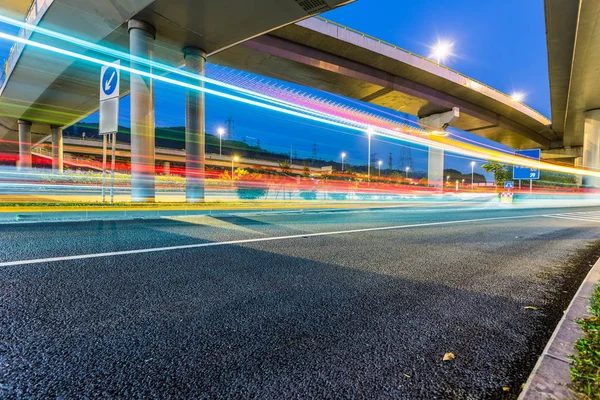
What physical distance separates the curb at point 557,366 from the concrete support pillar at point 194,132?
1353cm

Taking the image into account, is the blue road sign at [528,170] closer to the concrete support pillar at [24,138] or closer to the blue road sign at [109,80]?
the blue road sign at [109,80]

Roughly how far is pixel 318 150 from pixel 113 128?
296 ft

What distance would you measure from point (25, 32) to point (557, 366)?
22408 millimetres

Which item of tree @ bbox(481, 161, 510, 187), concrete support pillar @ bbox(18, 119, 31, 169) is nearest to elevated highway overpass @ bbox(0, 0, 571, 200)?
concrete support pillar @ bbox(18, 119, 31, 169)

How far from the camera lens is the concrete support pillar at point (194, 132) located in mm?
13797

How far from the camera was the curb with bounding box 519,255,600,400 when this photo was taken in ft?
4.97

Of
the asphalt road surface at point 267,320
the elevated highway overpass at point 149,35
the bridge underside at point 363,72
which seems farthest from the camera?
the bridge underside at point 363,72

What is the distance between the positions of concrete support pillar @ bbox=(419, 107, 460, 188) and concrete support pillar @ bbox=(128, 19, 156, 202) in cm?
2634

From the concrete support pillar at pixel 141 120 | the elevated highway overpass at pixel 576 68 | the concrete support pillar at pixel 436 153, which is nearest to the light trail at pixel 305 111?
the concrete support pillar at pixel 141 120

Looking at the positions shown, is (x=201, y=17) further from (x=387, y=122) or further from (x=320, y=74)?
(x=387, y=122)

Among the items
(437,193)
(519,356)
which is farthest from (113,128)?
(437,193)

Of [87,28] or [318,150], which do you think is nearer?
[87,28]

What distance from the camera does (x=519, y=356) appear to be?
2014 mm

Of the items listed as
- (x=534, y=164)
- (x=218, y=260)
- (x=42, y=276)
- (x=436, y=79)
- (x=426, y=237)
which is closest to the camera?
(x=42, y=276)
